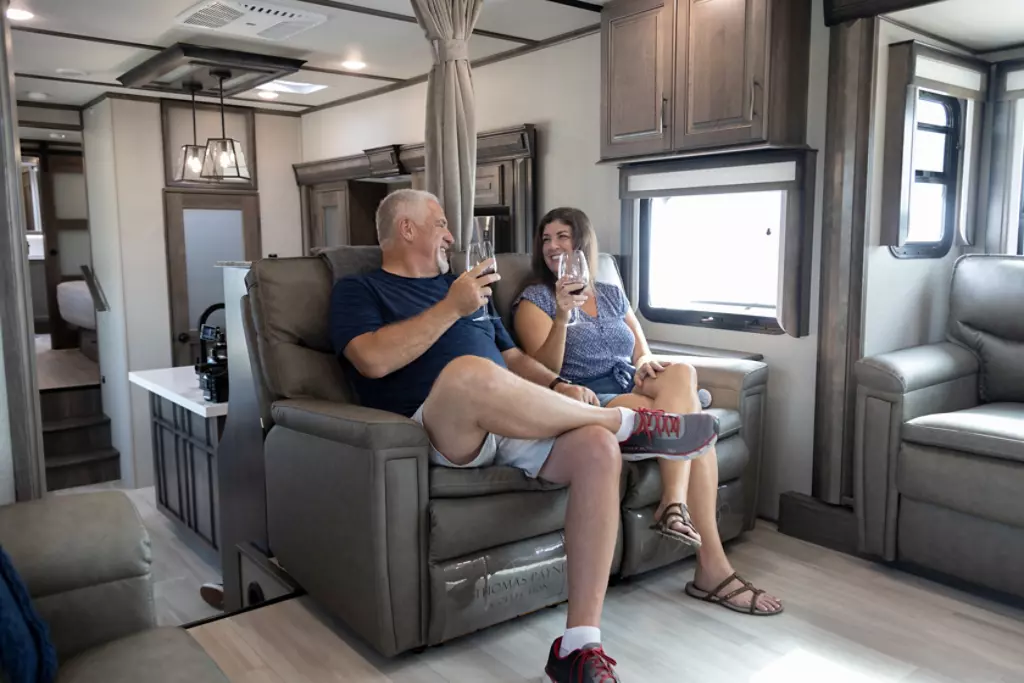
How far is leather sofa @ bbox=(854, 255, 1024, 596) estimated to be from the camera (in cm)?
241

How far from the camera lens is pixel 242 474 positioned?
10.3 feet

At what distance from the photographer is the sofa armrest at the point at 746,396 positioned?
286 centimetres

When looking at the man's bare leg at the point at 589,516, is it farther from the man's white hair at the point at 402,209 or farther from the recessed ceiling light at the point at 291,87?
the recessed ceiling light at the point at 291,87

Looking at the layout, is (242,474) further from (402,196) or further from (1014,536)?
(1014,536)

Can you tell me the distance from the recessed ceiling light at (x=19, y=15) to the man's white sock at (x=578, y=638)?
11.4 feet

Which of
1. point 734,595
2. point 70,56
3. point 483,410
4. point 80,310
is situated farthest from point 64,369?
point 734,595

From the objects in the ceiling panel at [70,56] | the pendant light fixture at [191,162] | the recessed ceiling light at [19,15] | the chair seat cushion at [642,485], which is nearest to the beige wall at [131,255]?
the ceiling panel at [70,56]

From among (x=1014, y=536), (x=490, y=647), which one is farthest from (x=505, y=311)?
(x=1014, y=536)

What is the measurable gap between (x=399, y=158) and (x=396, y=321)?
9.95ft

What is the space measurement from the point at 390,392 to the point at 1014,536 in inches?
75.9

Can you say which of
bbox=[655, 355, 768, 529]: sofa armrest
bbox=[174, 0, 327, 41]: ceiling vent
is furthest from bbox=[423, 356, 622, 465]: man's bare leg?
bbox=[174, 0, 327, 41]: ceiling vent

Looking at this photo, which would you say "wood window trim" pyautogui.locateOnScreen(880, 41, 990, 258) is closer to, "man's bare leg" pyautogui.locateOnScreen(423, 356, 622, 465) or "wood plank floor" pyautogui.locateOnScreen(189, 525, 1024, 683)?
"wood plank floor" pyautogui.locateOnScreen(189, 525, 1024, 683)

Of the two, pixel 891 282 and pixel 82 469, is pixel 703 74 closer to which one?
pixel 891 282

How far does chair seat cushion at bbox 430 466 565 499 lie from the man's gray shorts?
18 millimetres
